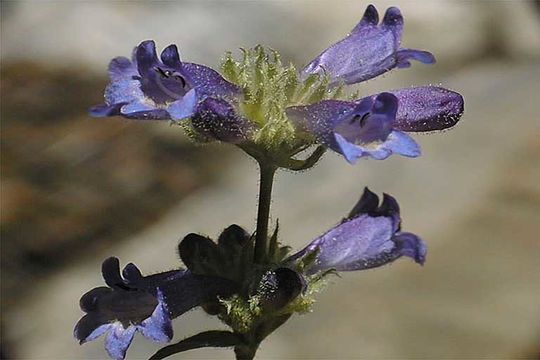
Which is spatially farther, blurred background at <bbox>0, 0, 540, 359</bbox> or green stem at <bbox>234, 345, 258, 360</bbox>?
blurred background at <bbox>0, 0, 540, 359</bbox>

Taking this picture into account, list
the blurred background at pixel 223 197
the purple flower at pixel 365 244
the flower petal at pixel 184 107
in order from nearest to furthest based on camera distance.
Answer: the flower petal at pixel 184 107 → the purple flower at pixel 365 244 → the blurred background at pixel 223 197

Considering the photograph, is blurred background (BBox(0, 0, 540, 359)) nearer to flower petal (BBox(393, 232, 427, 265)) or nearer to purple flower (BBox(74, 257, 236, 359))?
flower petal (BBox(393, 232, 427, 265))

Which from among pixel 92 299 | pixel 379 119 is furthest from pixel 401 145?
pixel 92 299

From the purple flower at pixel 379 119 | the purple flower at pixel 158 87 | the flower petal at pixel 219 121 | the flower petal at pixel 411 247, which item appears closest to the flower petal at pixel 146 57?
the purple flower at pixel 158 87

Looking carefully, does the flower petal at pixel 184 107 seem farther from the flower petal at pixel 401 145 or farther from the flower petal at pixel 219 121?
the flower petal at pixel 401 145

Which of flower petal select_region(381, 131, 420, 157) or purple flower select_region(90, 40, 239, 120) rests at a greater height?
purple flower select_region(90, 40, 239, 120)

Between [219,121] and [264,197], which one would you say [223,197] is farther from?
[219,121]

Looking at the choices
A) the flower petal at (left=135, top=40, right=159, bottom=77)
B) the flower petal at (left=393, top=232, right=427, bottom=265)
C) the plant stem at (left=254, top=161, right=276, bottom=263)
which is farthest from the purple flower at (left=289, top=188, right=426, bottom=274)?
the flower petal at (left=135, top=40, right=159, bottom=77)
